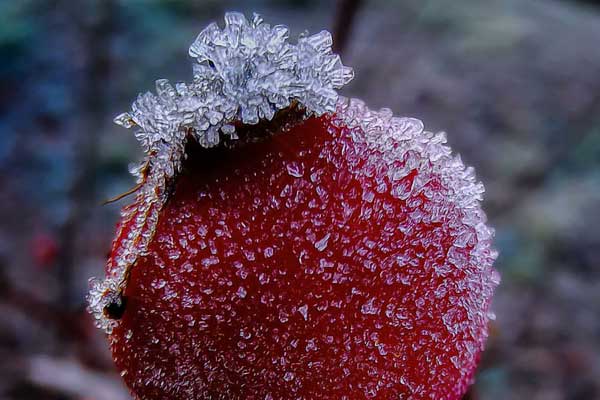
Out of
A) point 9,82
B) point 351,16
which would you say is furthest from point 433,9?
point 351,16

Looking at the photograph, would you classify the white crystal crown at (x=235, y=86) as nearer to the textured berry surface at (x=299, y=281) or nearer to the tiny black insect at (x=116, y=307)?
the textured berry surface at (x=299, y=281)

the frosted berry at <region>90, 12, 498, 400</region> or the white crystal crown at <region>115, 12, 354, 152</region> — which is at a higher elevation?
the white crystal crown at <region>115, 12, 354, 152</region>

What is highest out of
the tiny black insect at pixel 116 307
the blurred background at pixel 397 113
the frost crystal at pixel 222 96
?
the blurred background at pixel 397 113

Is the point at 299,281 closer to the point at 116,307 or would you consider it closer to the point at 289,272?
the point at 289,272

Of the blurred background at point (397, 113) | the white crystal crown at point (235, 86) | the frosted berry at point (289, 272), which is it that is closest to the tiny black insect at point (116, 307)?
the frosted berry at point (289, 272)

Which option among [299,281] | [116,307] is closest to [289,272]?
[299,281]

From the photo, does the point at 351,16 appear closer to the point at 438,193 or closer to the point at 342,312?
the point at 438,193

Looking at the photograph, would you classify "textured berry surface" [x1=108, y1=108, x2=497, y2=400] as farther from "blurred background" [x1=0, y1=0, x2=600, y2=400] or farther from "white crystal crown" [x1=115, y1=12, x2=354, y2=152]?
"blurred background" [x1=0, y1=0, x2=600, y2=400]

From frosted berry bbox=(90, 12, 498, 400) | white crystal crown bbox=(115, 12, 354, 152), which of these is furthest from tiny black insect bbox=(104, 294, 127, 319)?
white crystal crown bbox=(115, 12, 354, 152)
